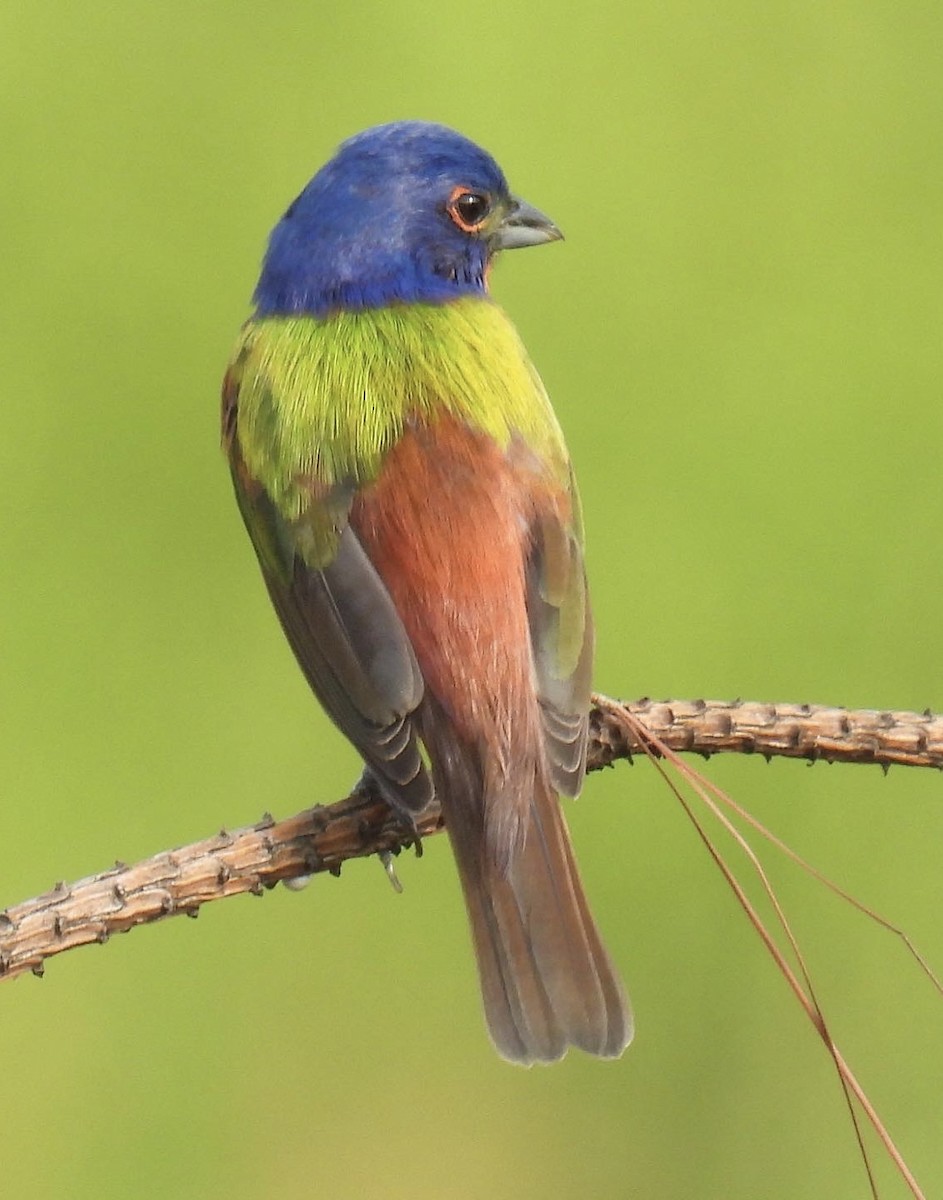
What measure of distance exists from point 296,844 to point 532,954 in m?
0.59

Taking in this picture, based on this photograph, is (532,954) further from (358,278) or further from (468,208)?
(468,208)

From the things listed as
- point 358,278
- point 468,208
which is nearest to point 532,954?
point 358,278

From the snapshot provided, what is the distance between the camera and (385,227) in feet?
13.1

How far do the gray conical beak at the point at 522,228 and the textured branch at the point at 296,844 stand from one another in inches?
59.0

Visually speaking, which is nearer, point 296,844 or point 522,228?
point 296,844

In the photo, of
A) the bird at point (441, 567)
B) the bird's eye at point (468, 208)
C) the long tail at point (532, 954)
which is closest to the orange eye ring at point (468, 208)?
the bird's eye at point (468, 208)

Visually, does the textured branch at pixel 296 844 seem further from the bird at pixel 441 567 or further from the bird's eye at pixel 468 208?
the bird's eye at pixel 468 208

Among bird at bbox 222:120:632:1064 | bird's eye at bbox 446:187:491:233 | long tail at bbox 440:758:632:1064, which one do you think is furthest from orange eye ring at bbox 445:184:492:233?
long tail at bbox 440:758:632:1064

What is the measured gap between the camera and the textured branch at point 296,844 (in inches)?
109

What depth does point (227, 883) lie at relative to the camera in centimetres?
288

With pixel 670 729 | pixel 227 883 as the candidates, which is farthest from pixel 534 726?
pixel 227 883

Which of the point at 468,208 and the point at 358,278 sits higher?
the point at 468,208

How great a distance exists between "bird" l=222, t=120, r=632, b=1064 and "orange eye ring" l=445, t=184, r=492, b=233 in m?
0.12

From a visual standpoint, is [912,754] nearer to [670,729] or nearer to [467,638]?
[670,729]
